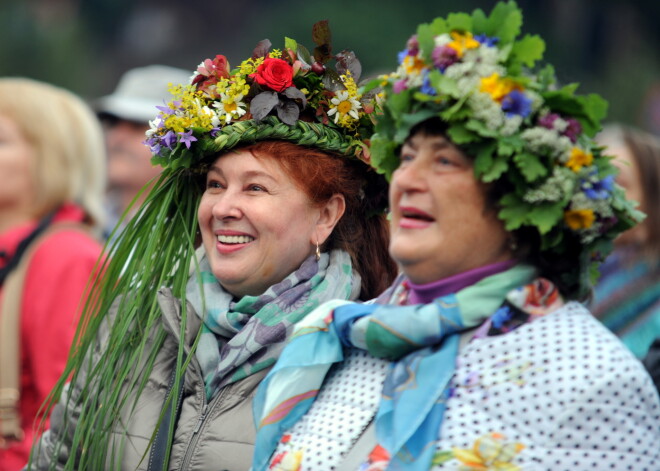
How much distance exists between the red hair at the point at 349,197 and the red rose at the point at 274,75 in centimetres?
18

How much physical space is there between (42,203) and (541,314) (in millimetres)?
3136

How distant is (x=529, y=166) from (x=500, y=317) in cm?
34

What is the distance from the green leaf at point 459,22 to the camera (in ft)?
8.14

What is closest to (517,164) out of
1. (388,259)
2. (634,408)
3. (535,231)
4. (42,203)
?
(535,231)

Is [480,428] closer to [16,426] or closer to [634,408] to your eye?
A: [634,408]

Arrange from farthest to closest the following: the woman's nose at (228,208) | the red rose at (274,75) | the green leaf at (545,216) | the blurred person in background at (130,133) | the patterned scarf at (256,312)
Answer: the blurred person in background at (130,133) → the red rose at (274,75) → the woman's nose at (228,208) → the patterned scarf at (256,312) → the green leaf at (545,216)

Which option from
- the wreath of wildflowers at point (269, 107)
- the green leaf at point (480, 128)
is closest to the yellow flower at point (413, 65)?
the green leaf at point (480, 128)

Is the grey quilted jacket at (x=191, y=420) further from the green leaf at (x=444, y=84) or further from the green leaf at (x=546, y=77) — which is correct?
the green leaf at (x=546, y=77)

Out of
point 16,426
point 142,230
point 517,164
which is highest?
point 517,164

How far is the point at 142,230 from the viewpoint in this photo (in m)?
3.41

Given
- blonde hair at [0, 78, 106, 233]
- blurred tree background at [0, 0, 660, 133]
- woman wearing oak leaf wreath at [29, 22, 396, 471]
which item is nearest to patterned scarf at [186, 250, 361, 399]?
woman wearing oak leaf wreath at [29, 22, 396, 471]

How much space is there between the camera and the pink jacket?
172 inches

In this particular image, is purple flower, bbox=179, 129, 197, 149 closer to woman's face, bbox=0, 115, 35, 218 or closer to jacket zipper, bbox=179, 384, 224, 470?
jacket zipper, bbox=179, 384, 224, 470

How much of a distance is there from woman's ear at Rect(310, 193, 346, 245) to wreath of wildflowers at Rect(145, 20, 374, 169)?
0.51 feet
